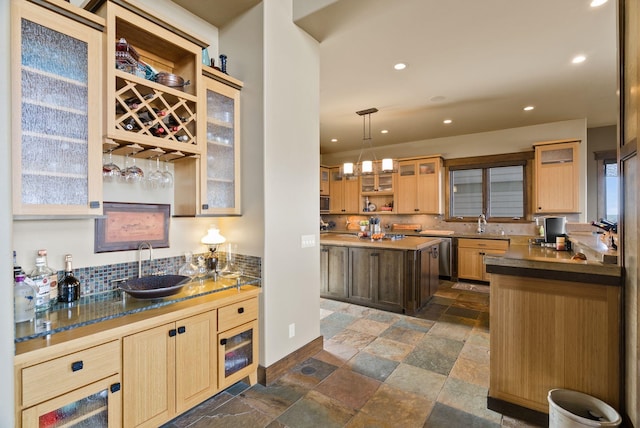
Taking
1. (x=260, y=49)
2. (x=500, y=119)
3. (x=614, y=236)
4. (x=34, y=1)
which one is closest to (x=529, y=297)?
(x=614, y=236)

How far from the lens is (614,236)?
2287mm

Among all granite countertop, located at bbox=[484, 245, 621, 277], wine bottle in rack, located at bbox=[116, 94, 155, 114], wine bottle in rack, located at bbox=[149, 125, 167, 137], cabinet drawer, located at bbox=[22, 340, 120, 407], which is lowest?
cabinet drawer, located at bbox=[22, 340, 120, 407]

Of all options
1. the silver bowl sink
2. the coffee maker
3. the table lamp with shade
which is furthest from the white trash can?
the table lamp with shade

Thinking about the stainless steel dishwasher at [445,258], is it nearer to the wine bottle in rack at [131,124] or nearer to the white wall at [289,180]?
the white wall at [289,180]

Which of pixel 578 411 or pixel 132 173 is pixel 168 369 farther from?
pixel 578 411

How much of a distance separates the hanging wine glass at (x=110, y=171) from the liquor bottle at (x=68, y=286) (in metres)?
0.57

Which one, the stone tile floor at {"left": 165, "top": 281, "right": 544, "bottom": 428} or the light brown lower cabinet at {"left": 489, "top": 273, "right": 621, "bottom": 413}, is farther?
the stone tile floor at {"left": 165, "top": 281, "right": 544, "bottom": 428}

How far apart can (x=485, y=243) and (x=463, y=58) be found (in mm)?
3700

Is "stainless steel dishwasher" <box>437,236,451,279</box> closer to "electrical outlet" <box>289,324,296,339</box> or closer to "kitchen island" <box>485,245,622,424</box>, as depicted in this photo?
"kitchen island" <box>485,245,622,424</box>

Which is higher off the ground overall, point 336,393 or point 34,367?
point 34,367

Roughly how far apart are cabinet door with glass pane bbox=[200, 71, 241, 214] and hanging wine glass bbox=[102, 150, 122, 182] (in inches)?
23.2

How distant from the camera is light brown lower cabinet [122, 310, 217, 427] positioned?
1.68 metres

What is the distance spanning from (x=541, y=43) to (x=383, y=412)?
12.3 ft

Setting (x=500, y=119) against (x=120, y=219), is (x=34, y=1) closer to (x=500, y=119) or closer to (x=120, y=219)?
(x=120, y=219)
